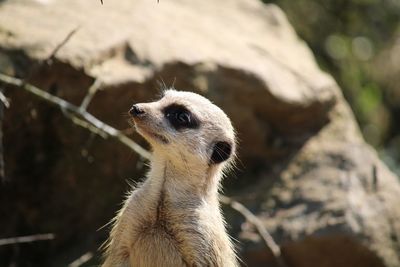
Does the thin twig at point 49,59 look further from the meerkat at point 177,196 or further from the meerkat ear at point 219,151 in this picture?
the meerkat ear at point 219,151

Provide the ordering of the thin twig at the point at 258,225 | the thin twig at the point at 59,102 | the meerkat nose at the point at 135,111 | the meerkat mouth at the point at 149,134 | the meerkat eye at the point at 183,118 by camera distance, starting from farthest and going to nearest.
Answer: the thin twig at the point at 258,225, the thin twig at the point at 59,102, the meerkat eye at the point at 183,118, the meerkat mouth at the point at 149,134, the meerkat nose at the point at 135,111

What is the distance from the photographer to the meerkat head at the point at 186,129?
3723 millimetres

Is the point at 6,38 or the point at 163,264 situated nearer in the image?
the point at 163,264

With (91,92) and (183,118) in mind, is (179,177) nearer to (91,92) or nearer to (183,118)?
(183,118)

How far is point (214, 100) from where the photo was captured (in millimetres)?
5277

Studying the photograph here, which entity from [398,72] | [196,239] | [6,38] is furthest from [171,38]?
[398,72]

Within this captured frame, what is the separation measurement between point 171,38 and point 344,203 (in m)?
1.65

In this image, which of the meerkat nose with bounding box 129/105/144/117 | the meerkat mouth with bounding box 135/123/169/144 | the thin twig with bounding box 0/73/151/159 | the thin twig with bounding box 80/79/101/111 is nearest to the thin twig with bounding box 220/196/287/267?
the thin twig with bounding box 0/73/151/159

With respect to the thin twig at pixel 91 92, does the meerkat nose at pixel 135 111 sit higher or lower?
higher

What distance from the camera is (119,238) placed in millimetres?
3836

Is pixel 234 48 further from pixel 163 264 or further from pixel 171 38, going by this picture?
pixel 163 264

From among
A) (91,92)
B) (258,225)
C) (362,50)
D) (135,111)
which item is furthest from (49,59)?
(362,50)

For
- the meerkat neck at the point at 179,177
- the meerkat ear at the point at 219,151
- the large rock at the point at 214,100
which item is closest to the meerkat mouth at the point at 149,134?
the meerkat neck at the point at 179,177

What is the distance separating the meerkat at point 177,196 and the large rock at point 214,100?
0.89 meters
